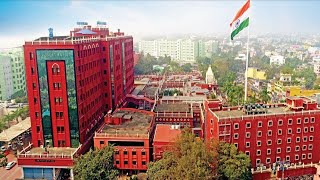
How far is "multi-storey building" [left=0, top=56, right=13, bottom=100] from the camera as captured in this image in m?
67.2

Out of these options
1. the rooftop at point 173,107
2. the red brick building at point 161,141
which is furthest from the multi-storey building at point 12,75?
the red brick building at point 161,141

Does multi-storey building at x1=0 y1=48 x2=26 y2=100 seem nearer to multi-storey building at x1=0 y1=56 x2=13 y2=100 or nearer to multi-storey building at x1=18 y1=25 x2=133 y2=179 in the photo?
multi-storey building at x1=0 y1=56 x2=13 y2=100

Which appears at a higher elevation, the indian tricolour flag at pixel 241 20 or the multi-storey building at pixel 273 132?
the indian tricolour flag at pixel 241 20

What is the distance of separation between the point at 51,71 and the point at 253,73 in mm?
72526

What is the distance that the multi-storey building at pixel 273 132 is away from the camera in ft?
107

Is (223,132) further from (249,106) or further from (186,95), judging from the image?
(186,95)

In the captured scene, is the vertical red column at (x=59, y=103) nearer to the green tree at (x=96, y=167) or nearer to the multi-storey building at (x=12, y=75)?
the green tree at (x=96, y=167)

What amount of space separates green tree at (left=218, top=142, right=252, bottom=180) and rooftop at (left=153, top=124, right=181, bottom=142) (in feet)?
17.7

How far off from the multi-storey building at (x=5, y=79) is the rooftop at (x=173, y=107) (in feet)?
119

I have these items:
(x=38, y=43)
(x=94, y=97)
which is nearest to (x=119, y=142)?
(x=94, y=97)

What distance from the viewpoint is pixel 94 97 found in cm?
4178

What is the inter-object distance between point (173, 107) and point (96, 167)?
2161cm

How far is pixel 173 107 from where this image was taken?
48.1m

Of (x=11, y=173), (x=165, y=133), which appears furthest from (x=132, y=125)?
(x=11, y=173)
